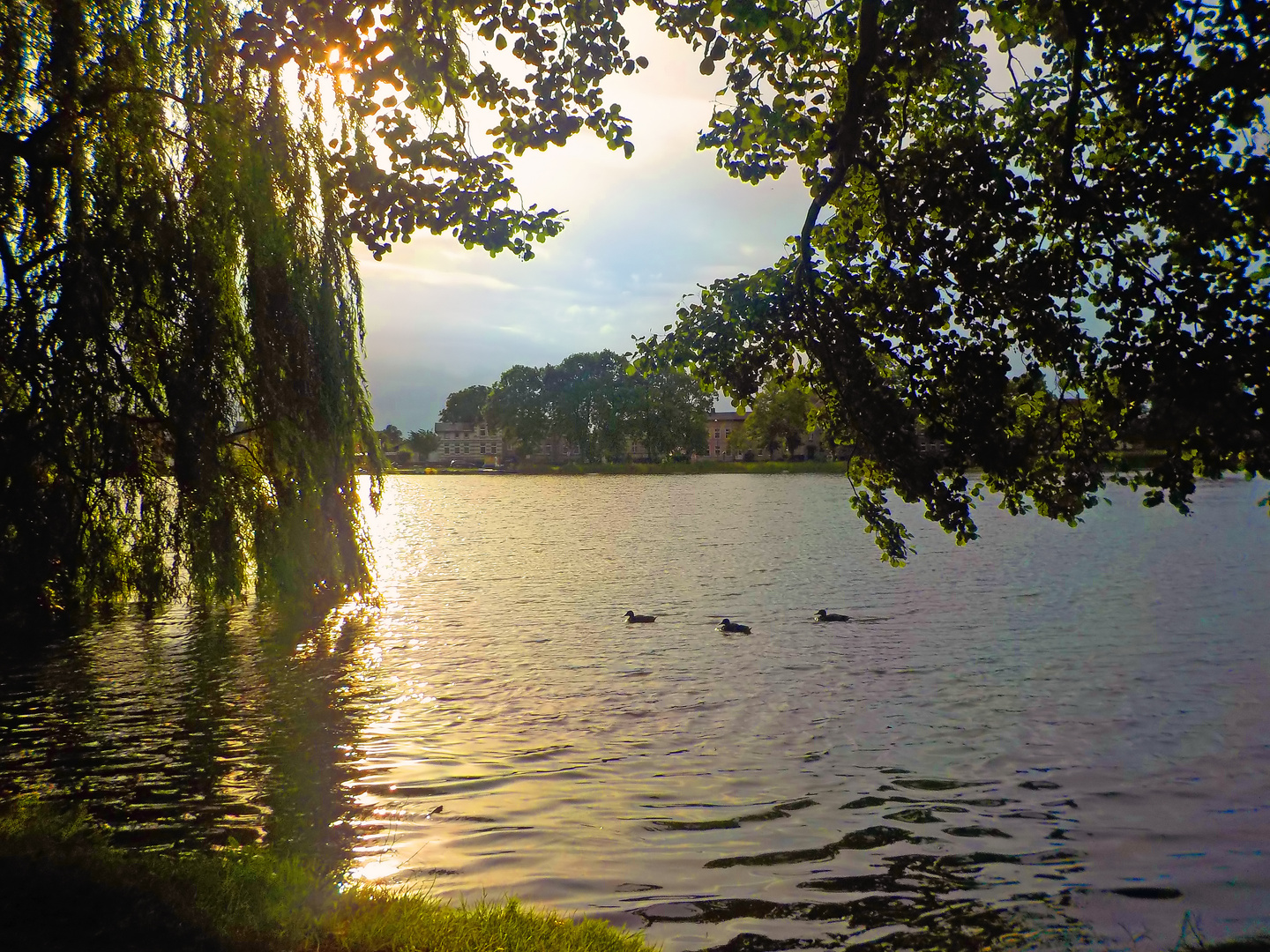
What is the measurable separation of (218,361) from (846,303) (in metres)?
8.27

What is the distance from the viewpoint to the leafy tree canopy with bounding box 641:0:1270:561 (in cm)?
711

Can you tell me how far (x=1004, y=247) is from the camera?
8633mm

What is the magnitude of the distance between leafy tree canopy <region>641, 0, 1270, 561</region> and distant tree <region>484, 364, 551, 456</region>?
18026 cm

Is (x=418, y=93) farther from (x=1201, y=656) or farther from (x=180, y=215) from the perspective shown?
(x=1201, y=656)

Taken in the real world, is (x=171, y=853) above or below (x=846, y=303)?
below

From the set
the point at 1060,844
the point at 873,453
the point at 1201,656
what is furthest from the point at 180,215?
the point at 1201,656

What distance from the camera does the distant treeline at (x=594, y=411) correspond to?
17638 cm

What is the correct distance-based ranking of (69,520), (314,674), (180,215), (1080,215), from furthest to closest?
(314,674)
(180,215)
(69,520)
(1080,215)

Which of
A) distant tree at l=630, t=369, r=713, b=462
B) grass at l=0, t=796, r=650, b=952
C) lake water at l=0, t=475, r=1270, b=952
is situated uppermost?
distant tree at l=630, t=369, r=713, b=462

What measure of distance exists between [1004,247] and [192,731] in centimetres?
1140

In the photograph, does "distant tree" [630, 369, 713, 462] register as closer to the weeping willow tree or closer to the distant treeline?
the distant treeline

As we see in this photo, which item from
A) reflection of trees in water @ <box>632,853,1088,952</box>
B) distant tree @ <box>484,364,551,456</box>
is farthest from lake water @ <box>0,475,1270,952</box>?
distant tree @ <box>484,364,551,456</box>

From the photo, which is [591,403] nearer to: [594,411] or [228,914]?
[594,411]

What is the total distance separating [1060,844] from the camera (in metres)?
8.91
